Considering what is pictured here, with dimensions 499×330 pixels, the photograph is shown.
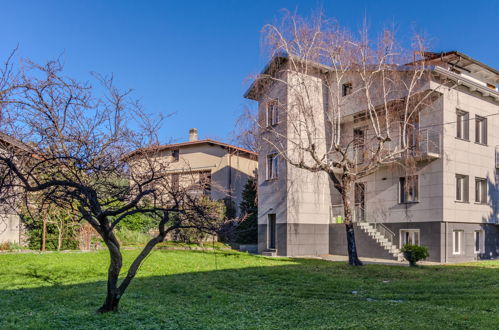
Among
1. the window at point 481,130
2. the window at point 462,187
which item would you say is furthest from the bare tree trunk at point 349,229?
the window at point 481,130

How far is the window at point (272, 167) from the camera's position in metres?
24.6

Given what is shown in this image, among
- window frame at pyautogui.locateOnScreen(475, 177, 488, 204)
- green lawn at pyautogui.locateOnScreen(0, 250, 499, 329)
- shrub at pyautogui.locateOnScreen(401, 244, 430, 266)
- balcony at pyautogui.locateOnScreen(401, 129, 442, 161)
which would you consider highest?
balcony at pyautogui.locateOnScreen(401, 129, 442, 161)

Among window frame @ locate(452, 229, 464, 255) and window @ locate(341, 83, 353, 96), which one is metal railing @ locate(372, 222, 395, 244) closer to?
window frame @ locate(452, 229, 464, 255)

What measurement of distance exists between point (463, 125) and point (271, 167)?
942 centimetres

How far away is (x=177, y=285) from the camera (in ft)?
39.2

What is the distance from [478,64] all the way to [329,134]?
8.15 meters

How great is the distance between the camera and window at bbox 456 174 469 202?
21469mm

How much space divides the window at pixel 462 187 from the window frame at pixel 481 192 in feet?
3.48

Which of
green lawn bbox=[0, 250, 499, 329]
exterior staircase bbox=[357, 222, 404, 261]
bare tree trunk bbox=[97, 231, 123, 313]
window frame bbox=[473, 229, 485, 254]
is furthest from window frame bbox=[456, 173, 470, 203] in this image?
bare tree trunk bbox=[97, 231, 123, 313]

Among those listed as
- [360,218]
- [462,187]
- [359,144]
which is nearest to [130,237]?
[360,218]

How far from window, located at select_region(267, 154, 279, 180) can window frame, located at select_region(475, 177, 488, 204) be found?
378 inches

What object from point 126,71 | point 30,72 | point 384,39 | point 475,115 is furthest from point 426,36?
point 30,72

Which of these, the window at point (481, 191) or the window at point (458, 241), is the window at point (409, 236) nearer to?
the window at point (458, 241)

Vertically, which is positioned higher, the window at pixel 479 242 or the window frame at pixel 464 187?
the window frame at pixel 464 187
